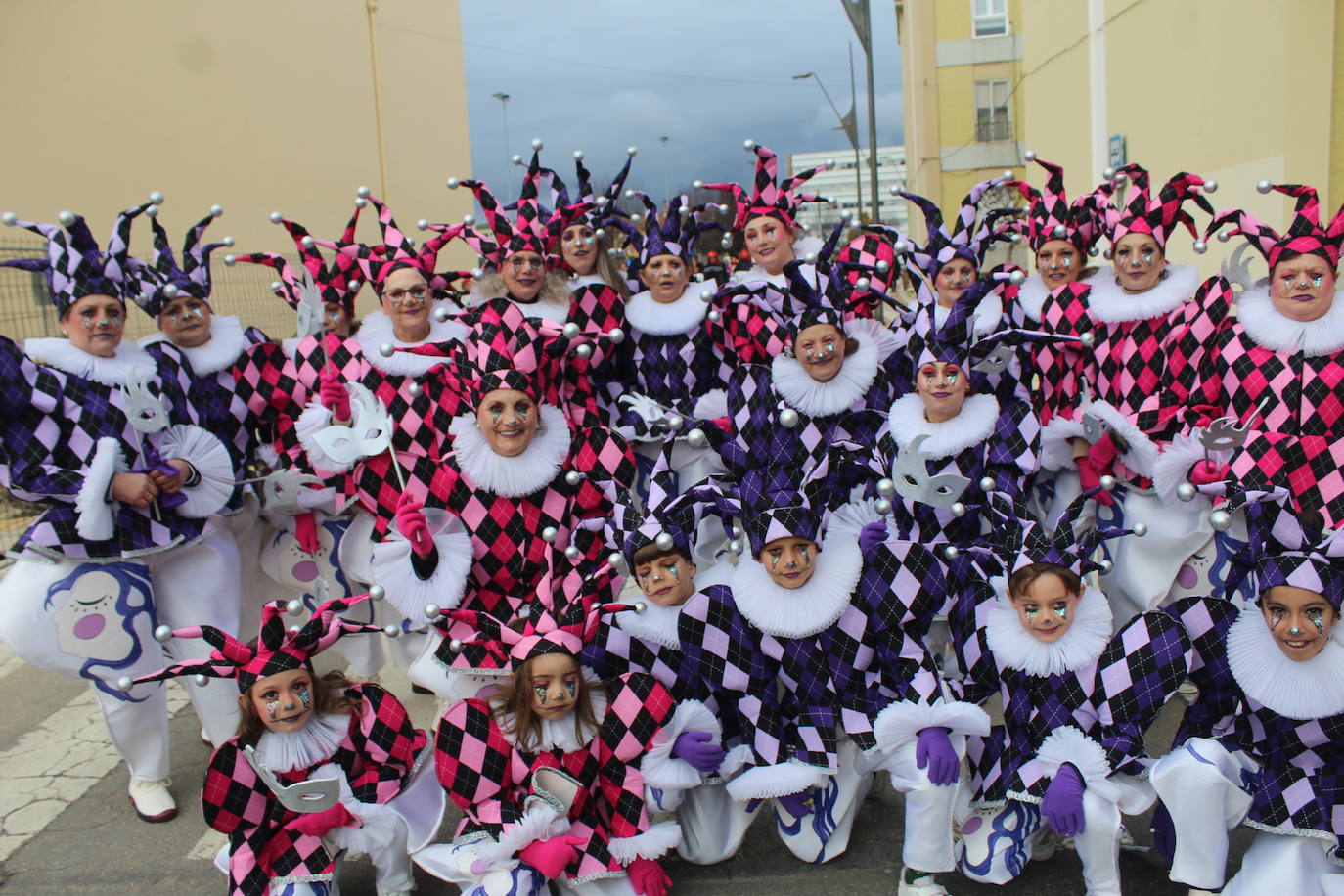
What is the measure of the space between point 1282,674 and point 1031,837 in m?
0.86

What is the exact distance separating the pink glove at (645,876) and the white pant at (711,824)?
0.29 meters

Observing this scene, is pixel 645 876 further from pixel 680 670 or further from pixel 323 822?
pixel 323 822

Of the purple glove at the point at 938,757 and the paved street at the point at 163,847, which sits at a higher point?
the purple glove at the point at 938,757

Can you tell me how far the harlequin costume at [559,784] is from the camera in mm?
3166

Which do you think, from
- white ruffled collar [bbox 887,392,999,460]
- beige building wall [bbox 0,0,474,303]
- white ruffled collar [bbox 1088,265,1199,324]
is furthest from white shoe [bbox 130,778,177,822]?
beige building wall [bbox 0,0,474,303]

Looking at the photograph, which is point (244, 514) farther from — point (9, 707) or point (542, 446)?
point (9, 707)

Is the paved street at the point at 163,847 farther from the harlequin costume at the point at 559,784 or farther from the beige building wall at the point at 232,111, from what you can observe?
the beige building wall at the point at 232,111

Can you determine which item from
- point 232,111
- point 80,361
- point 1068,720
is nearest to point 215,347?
point 80,361

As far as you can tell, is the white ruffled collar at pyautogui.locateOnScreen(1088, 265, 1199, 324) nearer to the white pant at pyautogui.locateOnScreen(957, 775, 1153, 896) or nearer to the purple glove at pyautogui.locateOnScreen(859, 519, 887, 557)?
the purple glove at pyautogui.locateOnScreen(859, 519, 887, 557)

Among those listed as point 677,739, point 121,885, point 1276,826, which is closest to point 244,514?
point 121,885

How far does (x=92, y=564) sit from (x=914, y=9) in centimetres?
2490

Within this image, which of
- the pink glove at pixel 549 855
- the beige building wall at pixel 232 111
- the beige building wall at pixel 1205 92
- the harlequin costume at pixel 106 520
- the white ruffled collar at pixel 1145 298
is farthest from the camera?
the beige building wall at pixel 232 111

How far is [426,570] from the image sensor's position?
12.5 feet

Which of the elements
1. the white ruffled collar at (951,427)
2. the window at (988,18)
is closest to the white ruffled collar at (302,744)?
the white ruffled collar at (951,427)
